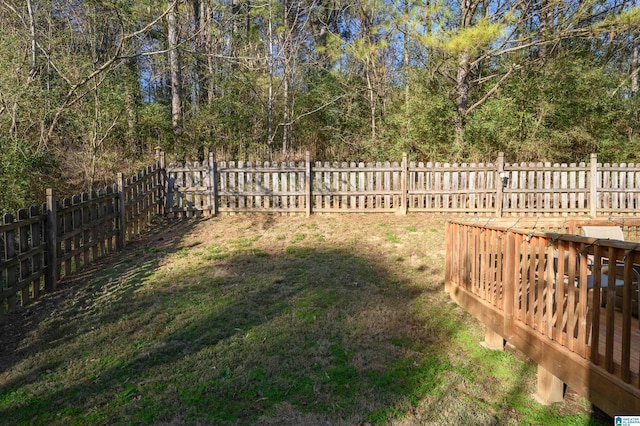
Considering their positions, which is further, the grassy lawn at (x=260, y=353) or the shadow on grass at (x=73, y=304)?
the shadow on grass at (x=73, y=304)

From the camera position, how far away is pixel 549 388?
113 inches

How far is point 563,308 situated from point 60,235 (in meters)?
5.80

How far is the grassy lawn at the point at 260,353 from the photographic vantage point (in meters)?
2.74

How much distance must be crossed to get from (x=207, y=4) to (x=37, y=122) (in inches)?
304

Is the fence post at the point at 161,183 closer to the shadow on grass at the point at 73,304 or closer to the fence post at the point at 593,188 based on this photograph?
the shadow on grass at the point at 73,304

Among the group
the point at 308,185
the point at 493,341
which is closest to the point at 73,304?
the point at 493,341

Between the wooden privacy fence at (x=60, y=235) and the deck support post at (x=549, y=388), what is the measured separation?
16.5ft

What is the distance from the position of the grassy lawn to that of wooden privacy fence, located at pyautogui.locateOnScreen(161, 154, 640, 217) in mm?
3984

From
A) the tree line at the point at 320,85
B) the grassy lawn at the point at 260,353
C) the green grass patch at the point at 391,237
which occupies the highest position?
the tree line at the point at 320,85

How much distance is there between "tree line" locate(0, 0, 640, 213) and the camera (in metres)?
8.80

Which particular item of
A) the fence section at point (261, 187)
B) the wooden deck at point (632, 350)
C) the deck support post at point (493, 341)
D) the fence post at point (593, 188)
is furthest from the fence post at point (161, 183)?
the fence post at point (593, 188)

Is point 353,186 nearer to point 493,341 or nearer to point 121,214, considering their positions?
point 121,214

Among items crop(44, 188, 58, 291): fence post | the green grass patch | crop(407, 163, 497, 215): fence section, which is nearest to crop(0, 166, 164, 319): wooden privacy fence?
crop(44, 188, 58, 291): fence post

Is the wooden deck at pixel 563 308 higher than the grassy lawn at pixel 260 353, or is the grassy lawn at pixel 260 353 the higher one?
the wooden deck at pixel 563 308
